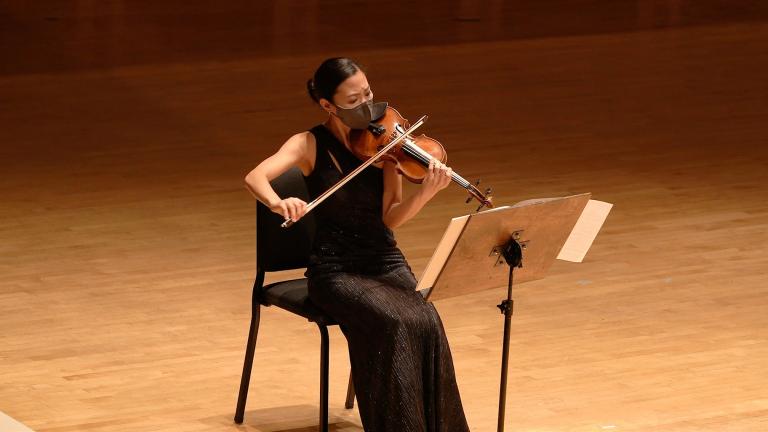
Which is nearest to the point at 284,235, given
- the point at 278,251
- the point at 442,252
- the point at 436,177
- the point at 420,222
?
the point at 278,251

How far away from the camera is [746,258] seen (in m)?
5.52

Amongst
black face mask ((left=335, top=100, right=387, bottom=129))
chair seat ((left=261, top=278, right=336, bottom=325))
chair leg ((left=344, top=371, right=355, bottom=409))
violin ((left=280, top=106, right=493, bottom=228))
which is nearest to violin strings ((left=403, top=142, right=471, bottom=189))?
violin ((left=280, top=106, right=493, bottom=228))

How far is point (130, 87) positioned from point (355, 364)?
17.2 ft

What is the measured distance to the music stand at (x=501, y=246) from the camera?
3.31 meters

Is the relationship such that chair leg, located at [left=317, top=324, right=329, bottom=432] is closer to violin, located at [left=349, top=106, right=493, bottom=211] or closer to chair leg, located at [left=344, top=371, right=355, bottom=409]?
chair leg, located at [left=344, top=371, right=355, bottom=409]

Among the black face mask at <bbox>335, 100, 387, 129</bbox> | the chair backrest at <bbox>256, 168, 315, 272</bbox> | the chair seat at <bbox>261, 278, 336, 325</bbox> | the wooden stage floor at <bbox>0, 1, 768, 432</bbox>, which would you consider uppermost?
the black face mask at <bbox>335, 100, 387, 129</bbox>

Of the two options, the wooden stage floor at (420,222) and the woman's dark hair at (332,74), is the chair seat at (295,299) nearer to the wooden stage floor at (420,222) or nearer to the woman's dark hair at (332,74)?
the wooden stage floor at (420,222)

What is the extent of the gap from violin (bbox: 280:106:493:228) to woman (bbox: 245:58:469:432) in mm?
31

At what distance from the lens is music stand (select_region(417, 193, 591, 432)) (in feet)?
10.9

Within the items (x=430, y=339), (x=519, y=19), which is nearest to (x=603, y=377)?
(x=430, y=339)

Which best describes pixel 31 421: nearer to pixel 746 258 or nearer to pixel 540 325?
pixel 540 325

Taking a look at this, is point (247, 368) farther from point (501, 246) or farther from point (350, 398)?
point (501, 246)

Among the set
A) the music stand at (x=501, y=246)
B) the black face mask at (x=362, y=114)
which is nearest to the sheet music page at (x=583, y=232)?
the music stand at (x=501, y=246)

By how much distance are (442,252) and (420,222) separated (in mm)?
2741
